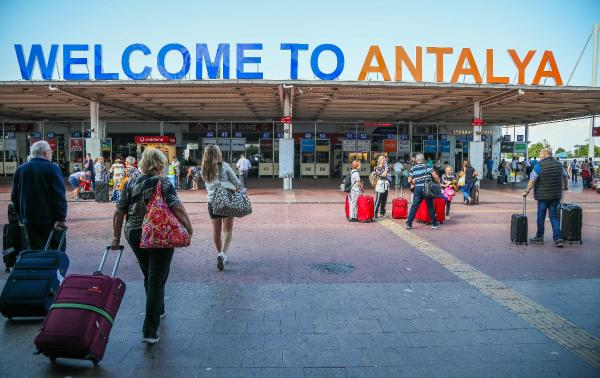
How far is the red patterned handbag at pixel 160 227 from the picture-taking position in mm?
3877

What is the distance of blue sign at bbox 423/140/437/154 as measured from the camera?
33.0 m

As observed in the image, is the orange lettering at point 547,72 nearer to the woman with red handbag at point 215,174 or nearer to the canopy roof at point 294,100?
the canopy roof at point 294,100

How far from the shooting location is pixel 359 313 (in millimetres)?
4812

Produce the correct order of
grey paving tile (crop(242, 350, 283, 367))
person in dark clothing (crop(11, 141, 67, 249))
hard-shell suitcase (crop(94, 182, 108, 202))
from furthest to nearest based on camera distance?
1. hard-shell suitcase (crop(94, 182, 108, 202))
2. person in dark clothing (crop(11, 141, 67, 249))
3. grey paving tile (crop(242, 350, 283, 367))

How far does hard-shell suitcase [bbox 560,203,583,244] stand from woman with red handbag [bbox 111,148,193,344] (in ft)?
23.1

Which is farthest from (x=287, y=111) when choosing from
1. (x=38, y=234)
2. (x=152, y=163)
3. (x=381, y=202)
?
(x=152, y=163)

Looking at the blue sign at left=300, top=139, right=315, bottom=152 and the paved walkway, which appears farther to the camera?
the blue sign at left=300, top=139, right=315, bottom=152

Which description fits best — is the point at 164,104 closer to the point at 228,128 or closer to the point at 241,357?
the point at 228,128

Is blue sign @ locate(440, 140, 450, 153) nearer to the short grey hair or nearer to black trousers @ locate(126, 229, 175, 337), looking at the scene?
the short grey hair

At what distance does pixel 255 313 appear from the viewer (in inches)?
189

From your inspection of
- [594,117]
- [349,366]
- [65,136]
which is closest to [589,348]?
[349,366]

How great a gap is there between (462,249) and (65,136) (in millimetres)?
31943

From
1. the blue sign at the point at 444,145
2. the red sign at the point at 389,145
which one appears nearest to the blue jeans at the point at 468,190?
the red sign at the point at 389,145

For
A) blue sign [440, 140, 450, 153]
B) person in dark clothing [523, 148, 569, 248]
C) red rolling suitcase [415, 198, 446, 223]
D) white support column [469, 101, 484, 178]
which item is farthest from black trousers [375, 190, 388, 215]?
blue sign [440, 140, 450, 153]
